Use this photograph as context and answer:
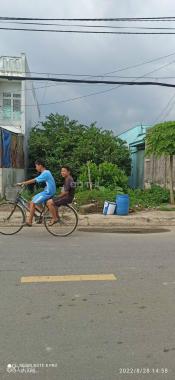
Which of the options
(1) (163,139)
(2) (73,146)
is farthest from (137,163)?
(1) (163,139)

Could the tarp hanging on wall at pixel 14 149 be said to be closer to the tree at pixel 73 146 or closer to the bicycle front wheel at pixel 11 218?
the tree at pixel 73 146

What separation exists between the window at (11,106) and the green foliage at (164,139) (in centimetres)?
1239

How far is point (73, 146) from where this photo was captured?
2623 cm

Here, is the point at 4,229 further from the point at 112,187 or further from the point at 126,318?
the point at 112,187

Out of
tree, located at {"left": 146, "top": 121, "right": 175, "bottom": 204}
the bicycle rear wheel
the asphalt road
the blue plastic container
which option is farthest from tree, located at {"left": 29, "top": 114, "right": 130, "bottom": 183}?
the asphalt road

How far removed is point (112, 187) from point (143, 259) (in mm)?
11160

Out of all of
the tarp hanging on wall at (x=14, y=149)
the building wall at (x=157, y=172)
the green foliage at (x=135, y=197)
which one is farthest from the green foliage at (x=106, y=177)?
the tarp hanging on wall at (x=14, y=149)

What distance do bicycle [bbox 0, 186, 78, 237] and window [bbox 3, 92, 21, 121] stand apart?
Result: 57.3ft

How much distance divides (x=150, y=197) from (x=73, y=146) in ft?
30.4

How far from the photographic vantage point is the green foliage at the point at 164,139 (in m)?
16.4

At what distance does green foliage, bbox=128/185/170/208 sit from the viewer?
16.7 metres

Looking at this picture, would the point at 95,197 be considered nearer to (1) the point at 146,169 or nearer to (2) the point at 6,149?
(2) the point at 6,149

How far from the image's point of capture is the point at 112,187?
19.0m

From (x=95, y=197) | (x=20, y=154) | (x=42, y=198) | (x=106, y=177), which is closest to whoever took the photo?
(x=42, y=198)
